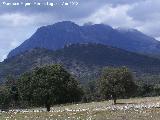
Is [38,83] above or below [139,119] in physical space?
above

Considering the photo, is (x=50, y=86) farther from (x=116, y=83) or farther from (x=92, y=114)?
(x=116, y=83)

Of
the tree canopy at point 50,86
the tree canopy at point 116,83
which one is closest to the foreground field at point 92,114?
the tree canopy at point 50,86

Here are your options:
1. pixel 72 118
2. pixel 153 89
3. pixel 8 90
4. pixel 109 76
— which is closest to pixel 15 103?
pixel 8 90

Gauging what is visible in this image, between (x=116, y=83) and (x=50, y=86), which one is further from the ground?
(x=116, y=83)

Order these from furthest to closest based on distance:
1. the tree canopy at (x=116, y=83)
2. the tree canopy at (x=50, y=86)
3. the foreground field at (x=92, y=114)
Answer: the tree canopy at (x=116, y=83) < the tree canopy at (x=50, y=86) < the foreground field at (x=92, y=114)

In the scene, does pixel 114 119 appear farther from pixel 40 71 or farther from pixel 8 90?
pixel 8 90

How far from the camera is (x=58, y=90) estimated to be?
78188 mm

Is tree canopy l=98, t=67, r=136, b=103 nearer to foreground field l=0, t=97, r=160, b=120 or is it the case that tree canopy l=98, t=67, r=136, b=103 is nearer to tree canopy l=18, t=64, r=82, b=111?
tree canopy l=18, t=64, r=82, b=111

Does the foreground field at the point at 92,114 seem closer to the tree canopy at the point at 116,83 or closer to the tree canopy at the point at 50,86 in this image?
the tree canopy at the point at 50,86

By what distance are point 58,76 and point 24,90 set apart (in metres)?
10.4

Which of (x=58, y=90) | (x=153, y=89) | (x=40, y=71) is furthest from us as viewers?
(x=153, y=89)

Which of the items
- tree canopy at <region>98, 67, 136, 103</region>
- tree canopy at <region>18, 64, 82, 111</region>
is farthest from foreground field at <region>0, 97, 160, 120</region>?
tree canopy at <region>98, 67, 136, 103</region>

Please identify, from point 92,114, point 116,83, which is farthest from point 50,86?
point 116,83

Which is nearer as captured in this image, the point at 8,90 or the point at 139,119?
the point at 139,119
